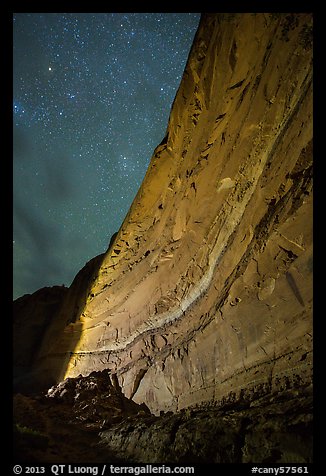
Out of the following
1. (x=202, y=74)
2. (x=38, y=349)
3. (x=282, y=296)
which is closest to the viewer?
(x=282, y=296)

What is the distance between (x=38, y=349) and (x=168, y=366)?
426 inches

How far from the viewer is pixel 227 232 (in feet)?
16.0

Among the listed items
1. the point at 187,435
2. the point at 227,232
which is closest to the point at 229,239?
the point at 227,232

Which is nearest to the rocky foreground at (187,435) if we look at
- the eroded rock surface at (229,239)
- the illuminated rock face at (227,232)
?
the eroded rock surface at (229,239)

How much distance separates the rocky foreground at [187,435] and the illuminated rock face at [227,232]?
16.4 inches

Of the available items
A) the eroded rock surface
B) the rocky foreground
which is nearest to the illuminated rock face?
the eroded rock surface

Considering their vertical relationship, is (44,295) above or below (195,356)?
above

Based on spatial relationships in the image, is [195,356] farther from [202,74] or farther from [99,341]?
[202,74]

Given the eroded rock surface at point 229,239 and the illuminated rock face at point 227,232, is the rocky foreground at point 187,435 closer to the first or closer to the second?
the eroded rock surface at point 229,239

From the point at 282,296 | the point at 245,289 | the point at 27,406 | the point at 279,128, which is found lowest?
the point at 27,406

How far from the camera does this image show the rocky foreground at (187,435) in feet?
7.77

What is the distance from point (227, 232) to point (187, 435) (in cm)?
306

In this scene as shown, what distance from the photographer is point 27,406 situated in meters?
5.44

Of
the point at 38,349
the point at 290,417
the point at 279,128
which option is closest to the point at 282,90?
the point at 279,128
